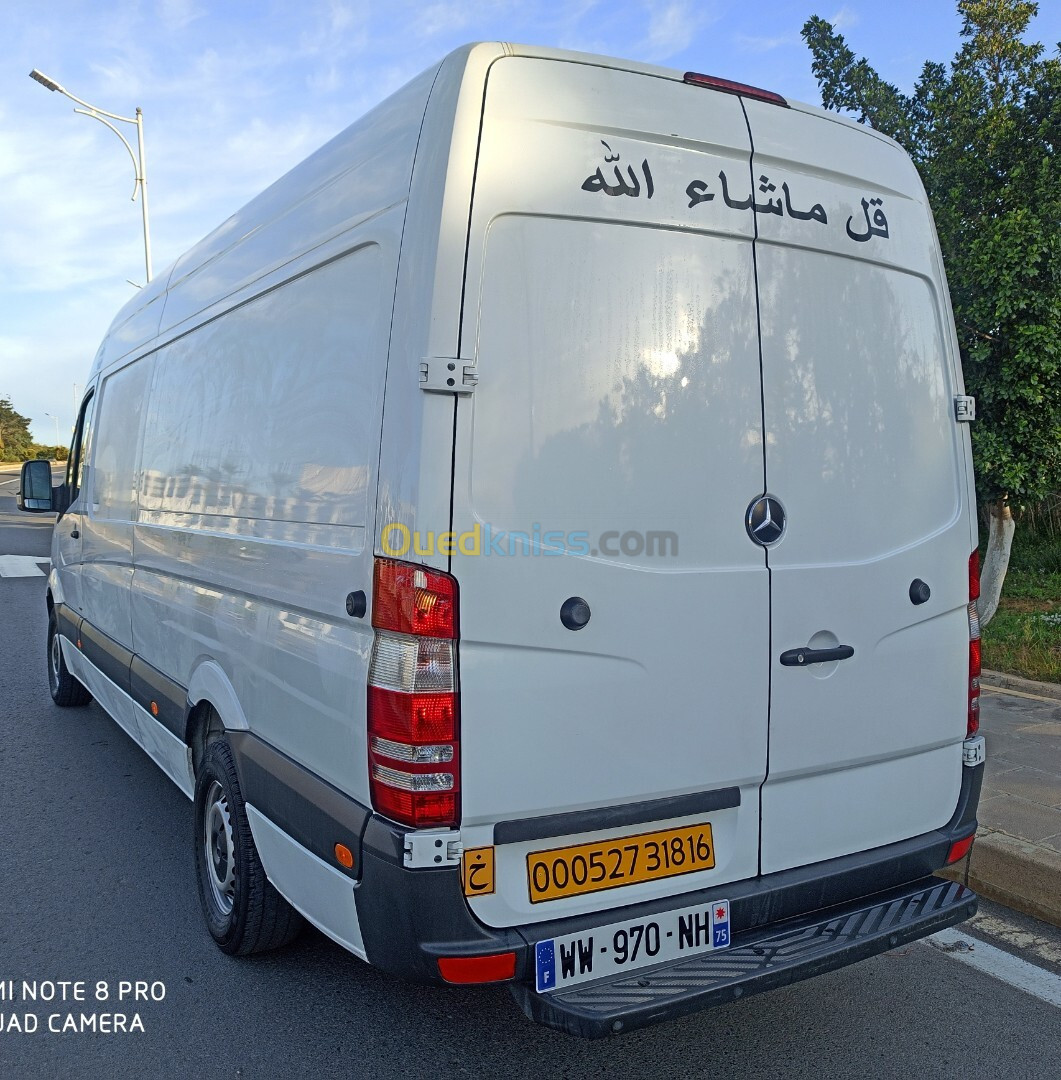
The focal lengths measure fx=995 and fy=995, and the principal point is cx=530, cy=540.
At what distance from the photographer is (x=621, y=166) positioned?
252 centimetres

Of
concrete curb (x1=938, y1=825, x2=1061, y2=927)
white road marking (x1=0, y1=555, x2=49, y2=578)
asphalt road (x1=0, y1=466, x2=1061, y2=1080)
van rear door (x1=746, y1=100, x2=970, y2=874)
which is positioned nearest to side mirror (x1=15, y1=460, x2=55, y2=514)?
asphalt road (x1=0, y1=466, x2=1061, y2=1080)

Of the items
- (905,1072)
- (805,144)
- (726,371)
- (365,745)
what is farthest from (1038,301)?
(365,745)

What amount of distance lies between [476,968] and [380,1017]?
90 centimetres

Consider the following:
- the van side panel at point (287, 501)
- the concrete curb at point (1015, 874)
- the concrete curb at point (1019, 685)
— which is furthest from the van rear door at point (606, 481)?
the concrete curb at point (1019, 685)

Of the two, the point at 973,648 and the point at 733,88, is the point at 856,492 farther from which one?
the point at 733,88

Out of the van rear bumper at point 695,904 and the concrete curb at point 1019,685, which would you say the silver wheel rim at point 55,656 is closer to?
the van rear bumper at point 695,904

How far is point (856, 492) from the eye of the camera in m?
2.86

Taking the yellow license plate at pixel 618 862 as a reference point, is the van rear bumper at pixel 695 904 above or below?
below

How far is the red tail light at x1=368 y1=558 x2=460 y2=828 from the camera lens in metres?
2.29

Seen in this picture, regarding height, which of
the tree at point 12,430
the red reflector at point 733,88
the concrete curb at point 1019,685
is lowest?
A: the concrete curb at point 1019,685

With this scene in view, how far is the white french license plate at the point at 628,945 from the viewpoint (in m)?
2.35

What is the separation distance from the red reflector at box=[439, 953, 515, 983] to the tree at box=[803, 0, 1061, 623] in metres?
5.89

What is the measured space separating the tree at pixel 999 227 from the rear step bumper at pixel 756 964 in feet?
16.0

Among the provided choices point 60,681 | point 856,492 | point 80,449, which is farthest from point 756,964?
point 60,681
